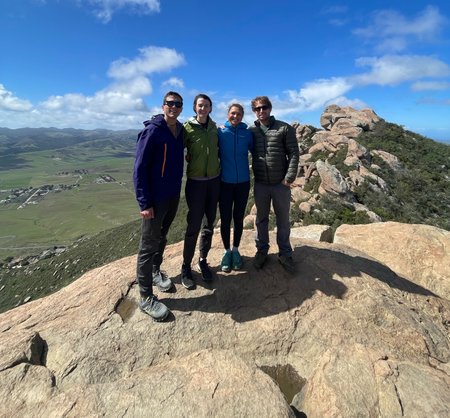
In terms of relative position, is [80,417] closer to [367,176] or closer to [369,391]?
[369,391]

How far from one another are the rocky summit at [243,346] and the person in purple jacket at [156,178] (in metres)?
0.56

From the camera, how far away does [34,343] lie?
4922 mm

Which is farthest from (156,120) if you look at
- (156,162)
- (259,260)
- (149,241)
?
(259,260)

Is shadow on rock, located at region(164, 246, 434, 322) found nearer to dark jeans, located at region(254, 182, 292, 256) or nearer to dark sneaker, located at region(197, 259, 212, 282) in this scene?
dark sneaker, located at region(197, 259, 212, 282)

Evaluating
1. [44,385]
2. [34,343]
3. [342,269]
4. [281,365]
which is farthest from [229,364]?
[342,269]

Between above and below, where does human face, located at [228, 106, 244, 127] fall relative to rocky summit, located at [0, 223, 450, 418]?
above

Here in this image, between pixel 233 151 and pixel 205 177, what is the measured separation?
0.81 m

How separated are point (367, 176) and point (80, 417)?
101ft

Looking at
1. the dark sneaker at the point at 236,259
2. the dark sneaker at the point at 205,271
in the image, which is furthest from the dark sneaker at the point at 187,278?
the dark sneaker at the point at 236,259

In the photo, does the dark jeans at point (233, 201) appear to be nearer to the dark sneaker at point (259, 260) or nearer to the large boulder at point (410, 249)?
the dark sneaker at point (259, 260)

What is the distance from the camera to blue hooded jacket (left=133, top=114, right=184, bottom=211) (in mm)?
5227

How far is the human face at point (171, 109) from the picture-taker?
5.43 m

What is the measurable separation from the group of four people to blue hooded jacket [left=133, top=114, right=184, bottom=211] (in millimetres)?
16

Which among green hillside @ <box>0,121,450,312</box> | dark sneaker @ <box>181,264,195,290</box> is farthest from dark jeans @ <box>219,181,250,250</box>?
green hillside @ <box>0,121,450,312</box>
